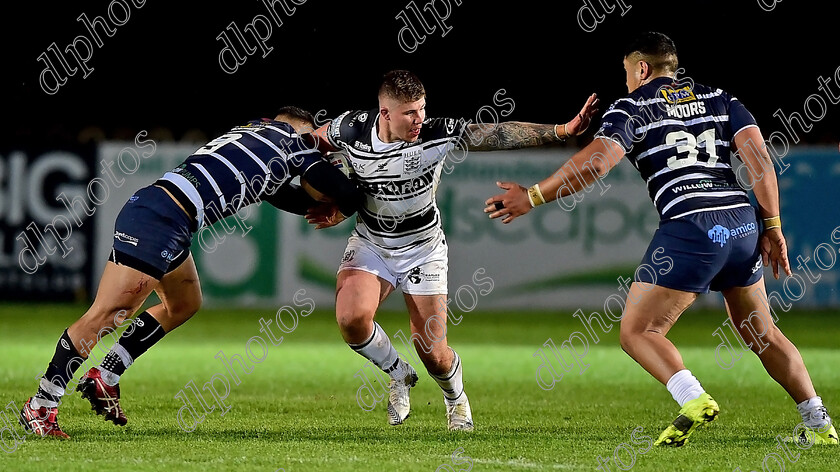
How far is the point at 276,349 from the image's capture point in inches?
482

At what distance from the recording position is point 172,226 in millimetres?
6145

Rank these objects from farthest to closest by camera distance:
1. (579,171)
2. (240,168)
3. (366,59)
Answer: (366,59), (240,168), (579,171)

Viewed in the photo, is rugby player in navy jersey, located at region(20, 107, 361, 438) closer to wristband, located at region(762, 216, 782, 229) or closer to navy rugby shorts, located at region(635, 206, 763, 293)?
navy rugby shorts, located at region(635, 206, 763, 293)

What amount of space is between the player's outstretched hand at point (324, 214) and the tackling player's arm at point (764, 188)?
2470 mm

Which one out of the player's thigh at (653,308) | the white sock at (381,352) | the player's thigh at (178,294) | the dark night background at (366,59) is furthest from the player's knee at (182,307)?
the dark night background at (366,59)

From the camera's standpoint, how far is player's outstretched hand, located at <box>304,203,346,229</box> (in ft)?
22.5

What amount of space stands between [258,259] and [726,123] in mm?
11458

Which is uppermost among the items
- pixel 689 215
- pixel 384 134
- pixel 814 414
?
pixel 384 134

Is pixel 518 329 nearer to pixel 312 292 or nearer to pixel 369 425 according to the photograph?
pixel 312 292

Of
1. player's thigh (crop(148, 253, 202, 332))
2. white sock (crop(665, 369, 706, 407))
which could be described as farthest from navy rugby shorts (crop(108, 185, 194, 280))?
white sock (crop(665, 369, 706, 407))

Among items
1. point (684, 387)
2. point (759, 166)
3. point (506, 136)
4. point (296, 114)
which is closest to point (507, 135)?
point (506, 136)

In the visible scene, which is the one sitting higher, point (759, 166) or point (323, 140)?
point (323, 140)

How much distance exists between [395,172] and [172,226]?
1.44 meters

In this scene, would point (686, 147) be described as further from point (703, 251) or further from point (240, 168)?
point (240, 168)
